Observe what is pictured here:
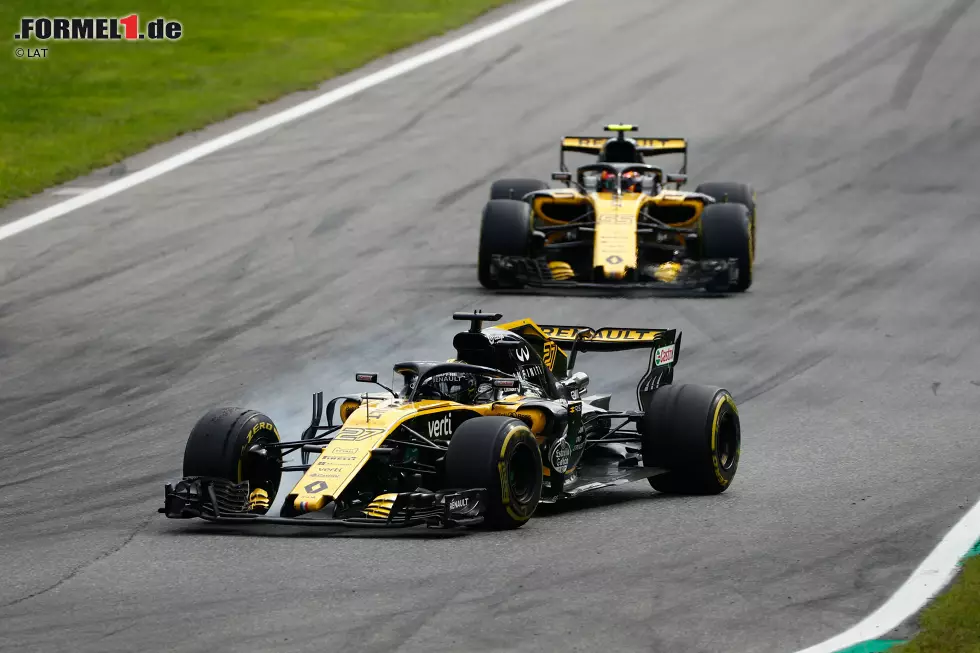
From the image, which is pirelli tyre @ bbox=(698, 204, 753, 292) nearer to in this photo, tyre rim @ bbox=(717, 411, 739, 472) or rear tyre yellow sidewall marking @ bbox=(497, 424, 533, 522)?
tyre rim @ bbox=(717, 411, 739, 472)

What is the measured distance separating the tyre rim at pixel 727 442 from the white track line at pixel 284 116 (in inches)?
599

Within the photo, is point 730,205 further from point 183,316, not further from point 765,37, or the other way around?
point 765,37

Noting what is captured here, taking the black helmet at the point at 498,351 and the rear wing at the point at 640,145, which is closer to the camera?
the black helmet at the point at 498,351

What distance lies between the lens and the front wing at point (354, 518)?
11.6 meters

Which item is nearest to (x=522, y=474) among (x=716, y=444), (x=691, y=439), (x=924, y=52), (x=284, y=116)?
(x=691, y=439)

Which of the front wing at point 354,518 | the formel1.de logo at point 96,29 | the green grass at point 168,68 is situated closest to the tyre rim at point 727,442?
the front wing at point 354,518

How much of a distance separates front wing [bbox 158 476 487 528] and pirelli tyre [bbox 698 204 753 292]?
10997 mm

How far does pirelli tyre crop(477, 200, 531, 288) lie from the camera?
2253 cm

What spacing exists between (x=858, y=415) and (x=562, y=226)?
22.5ft

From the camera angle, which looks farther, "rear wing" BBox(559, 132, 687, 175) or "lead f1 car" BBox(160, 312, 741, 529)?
"rear wing" BBox(559, 132, 687, 175)

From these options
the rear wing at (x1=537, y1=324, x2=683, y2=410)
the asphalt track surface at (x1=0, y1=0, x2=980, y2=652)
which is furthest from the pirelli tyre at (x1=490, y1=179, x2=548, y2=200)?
the rear wing at (x1=537, y1=324, x2=683, y2=410)

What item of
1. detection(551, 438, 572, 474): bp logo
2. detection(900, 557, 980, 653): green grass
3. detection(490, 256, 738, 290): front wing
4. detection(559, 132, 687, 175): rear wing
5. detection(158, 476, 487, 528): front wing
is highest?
detection(559, 132, 687, 175): rear wing

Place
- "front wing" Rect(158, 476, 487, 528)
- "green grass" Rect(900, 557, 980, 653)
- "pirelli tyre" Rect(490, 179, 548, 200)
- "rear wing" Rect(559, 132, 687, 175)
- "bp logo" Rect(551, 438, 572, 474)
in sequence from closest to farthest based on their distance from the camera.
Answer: "green grass" Rect(900, 557, 980, 653)
"front wing" Rect(158, 476, 487, 528)
"bp logo" Rect(551, 438, 572, 474)
"rear wing" Rect(559, 132, 687, 175)
"pirelli tyre" Rect(490, 179, 548, 200)

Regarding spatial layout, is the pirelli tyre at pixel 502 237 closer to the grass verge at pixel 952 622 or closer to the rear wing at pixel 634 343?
the rear wing at pixel 634 343
